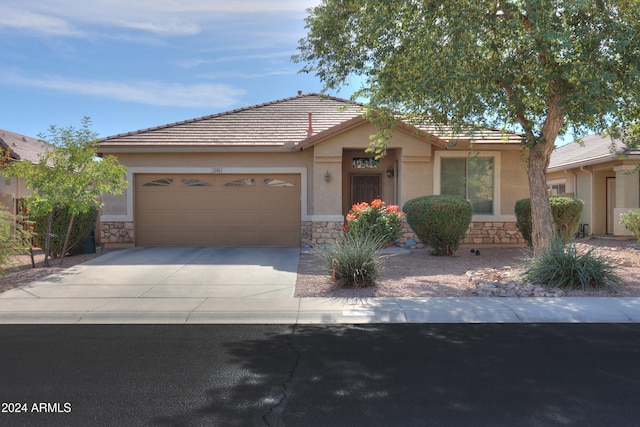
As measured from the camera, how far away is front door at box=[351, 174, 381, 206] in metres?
17.1

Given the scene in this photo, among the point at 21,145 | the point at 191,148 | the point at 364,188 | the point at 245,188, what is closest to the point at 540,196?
the point at 364,188

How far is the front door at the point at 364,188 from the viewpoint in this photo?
56.1ft

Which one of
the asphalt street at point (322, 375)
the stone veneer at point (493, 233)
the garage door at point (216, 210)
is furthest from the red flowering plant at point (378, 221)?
the asphalt street at point (322, 375)

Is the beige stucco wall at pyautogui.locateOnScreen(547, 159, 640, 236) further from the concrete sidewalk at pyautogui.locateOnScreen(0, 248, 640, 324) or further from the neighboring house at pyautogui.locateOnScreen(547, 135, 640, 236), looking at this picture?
the concrete sidewalk at pyautogui.locateOnScreen(0, 248, 640, 324)

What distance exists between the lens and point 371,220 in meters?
13.1

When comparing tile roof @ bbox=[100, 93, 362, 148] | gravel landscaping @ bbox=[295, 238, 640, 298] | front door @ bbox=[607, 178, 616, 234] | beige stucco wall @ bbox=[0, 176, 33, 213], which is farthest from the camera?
front door @ bbox=[607, 178, 616, 234]

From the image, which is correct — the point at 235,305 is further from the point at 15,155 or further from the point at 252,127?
the point at 15,155

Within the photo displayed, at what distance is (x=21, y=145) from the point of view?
22.7m

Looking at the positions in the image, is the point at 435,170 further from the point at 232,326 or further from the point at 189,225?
the point at 232,326

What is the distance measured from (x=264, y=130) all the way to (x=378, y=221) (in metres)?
6.33

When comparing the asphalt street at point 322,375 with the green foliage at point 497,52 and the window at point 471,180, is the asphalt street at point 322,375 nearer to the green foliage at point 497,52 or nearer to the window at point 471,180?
the green foliage at point 497,52

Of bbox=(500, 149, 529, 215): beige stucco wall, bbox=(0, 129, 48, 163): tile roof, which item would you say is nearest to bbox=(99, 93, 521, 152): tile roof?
bbox=(500, 149, 529, 215): beige stucco wall

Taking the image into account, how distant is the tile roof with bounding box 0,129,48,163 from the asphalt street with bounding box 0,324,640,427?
15922 millimetres

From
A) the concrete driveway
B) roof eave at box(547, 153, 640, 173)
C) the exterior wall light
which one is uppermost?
roof eave at box(547, 153, 640, 173)
